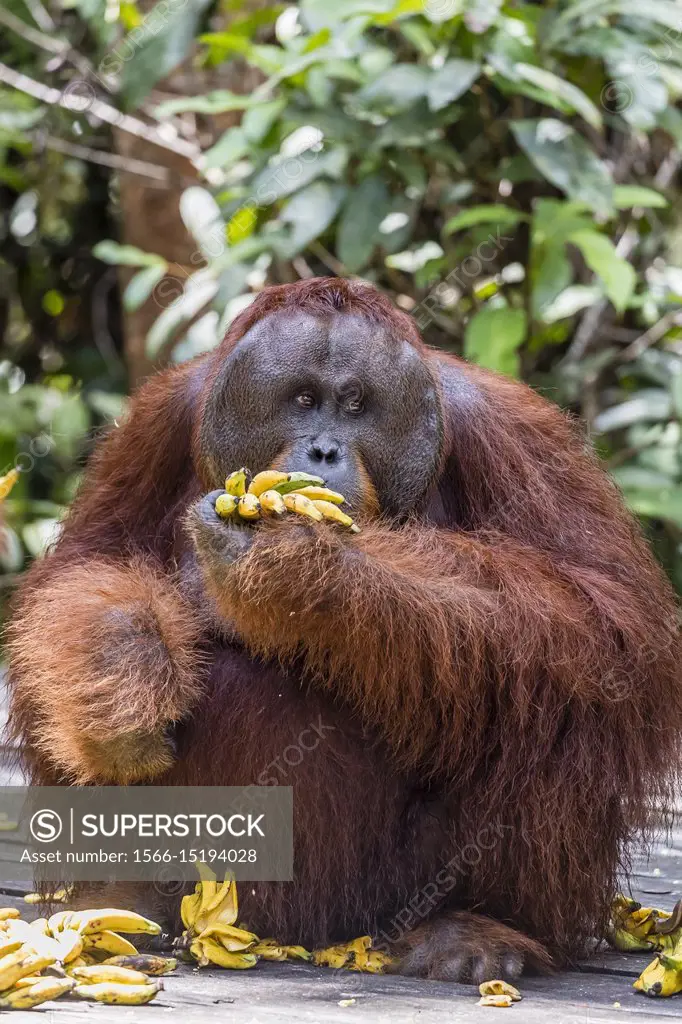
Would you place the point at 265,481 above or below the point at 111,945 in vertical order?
above

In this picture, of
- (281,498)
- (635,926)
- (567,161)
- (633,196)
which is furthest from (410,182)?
(635,926)

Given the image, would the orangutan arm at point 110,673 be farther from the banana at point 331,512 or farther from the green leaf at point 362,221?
the green leaf at point 362,221

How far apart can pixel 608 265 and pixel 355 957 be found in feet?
8.04

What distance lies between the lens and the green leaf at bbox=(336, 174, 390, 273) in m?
4.50

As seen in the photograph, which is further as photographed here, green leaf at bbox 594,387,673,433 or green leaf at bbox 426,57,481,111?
green leaf at bbox 594,387,673,433

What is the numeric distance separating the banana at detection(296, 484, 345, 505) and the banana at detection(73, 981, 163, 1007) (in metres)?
0.84

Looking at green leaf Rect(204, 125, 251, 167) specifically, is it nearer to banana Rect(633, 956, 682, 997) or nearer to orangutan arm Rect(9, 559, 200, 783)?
orangutan arm Rect(9, 559, 200, 783)

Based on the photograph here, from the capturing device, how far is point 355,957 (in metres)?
2.50

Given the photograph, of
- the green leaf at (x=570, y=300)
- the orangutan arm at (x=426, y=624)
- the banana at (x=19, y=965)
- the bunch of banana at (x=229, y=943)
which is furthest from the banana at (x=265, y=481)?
the green leaf at (x=570, y=300)

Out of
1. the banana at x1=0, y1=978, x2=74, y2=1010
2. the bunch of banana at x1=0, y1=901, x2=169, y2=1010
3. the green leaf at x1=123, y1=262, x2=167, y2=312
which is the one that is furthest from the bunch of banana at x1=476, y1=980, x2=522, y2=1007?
the green leaf at x1=123, y1=262, x2=167, y2=312

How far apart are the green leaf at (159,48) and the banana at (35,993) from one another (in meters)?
3.47

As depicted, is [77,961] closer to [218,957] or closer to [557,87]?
[218,957]

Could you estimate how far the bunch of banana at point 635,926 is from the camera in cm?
273

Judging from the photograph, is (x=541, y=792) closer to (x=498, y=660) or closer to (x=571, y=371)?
(x=498, y=660)
